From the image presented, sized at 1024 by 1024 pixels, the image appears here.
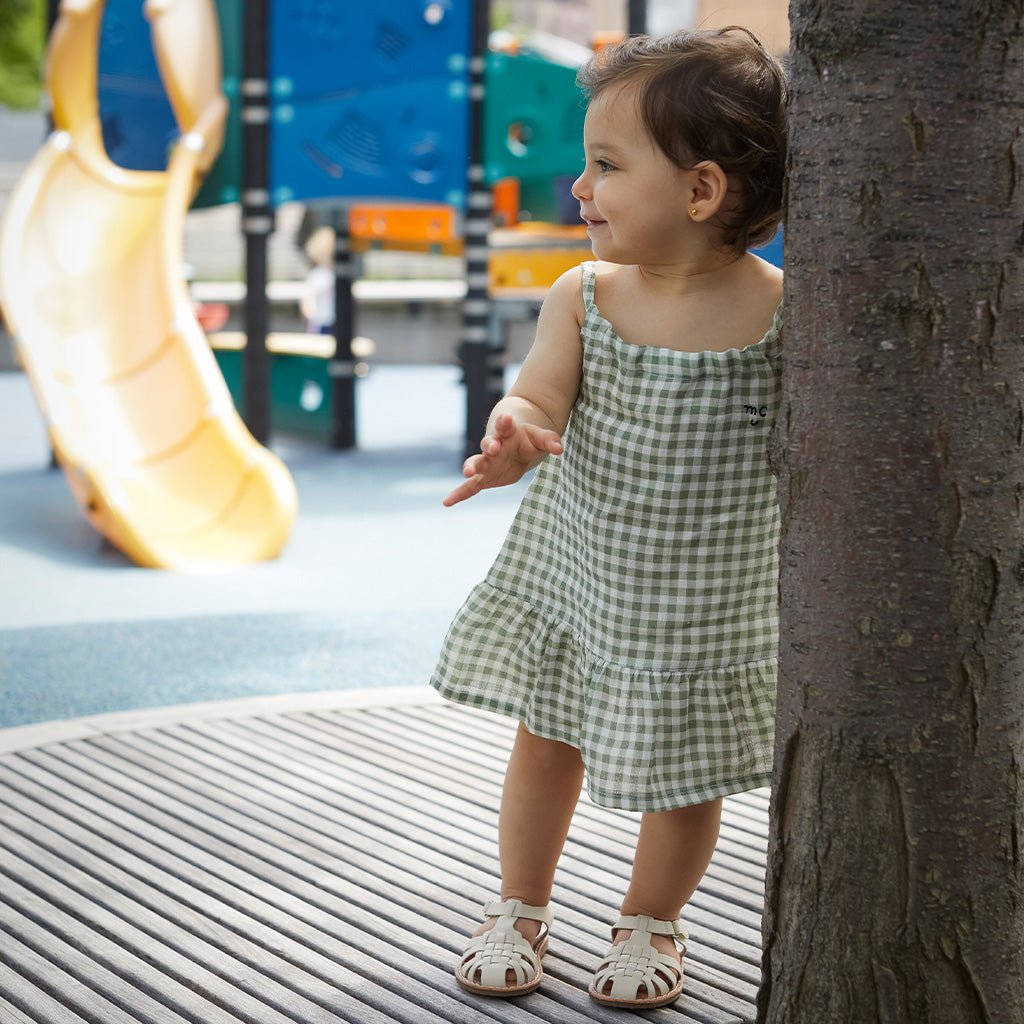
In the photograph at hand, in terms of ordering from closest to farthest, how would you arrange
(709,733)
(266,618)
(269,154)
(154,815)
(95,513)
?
(709,733) < (154,815) < (266,618) < (95,513) < (269,154)

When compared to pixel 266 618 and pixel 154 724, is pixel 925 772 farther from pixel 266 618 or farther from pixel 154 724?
pixel 266 618

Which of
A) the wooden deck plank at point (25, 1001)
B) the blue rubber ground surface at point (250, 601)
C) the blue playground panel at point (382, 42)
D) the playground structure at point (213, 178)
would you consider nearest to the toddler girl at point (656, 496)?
the wooden deck plank at point (25, 1001)

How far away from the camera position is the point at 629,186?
1.71 meters

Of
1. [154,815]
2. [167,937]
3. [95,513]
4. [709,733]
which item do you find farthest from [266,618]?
[709,733]

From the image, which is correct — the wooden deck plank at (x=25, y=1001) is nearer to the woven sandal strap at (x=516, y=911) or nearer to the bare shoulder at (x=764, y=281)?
the woven sandal strap at (x=516, y=911)

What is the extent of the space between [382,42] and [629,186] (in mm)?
5225

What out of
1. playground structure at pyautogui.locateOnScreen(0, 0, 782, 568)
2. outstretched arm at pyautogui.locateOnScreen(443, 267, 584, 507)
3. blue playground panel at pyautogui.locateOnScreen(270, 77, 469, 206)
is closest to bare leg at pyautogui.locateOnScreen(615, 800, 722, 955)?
outstretched arm at pyautogui.locateOnScreen(443, 267, 584, 507)

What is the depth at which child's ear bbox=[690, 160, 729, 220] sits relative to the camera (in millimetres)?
1684

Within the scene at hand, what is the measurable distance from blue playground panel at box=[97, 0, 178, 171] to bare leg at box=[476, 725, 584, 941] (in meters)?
5.61

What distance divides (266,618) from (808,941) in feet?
9.76

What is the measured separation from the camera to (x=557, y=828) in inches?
76.5

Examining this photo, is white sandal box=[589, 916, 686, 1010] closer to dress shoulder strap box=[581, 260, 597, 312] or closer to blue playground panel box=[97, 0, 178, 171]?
dress shoulder strap box=[581, 260, 597, 312]

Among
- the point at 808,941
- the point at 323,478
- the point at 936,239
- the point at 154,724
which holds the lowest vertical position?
the point at 323,478

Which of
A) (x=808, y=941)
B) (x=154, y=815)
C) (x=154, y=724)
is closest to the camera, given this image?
(x=808, y=941)
